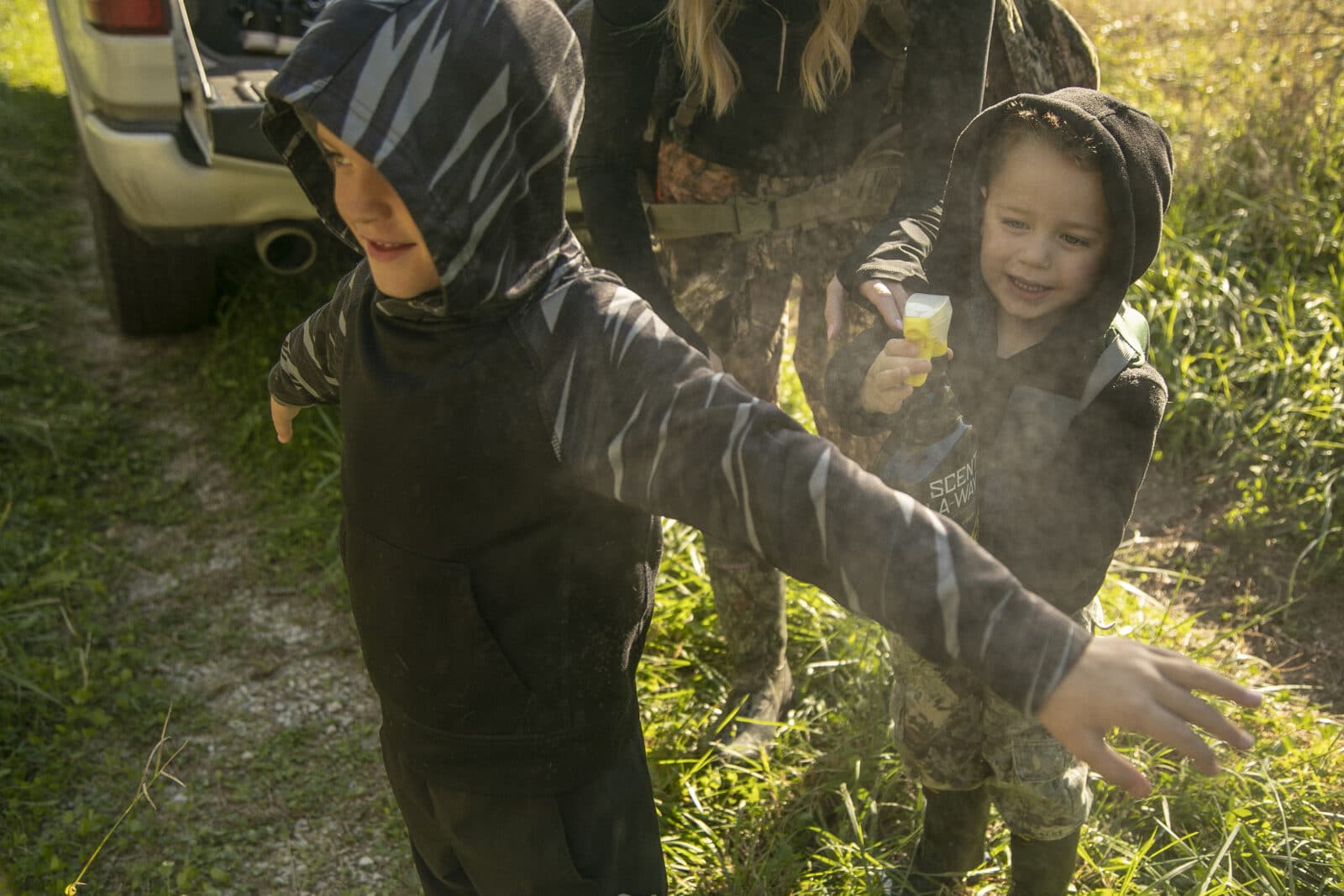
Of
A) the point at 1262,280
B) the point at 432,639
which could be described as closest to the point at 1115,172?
the point at 432,639

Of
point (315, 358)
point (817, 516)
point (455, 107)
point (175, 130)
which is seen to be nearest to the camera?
point (817, 516)

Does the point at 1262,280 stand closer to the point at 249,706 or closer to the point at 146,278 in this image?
the point at 249,706

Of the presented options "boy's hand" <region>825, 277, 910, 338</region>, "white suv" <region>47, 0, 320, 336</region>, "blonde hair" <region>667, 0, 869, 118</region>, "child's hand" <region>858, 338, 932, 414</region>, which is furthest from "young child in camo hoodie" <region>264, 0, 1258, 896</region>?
"white suv" <region>47, 0, 320, 336</region>

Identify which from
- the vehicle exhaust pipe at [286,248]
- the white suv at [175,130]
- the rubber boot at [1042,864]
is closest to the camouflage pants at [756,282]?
the rubber boot at [1042,864]

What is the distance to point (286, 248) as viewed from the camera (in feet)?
12.8

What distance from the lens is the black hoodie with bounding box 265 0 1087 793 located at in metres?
1.14

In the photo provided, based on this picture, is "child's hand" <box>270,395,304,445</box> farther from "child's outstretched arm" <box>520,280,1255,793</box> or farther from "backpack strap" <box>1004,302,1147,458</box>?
"backpack strap" <box>1004,302,1147,458</box>

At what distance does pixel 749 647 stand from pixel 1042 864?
0.91m

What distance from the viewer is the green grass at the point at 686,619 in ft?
7.99

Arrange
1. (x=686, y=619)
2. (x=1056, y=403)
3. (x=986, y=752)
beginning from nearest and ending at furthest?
1. (x=1056, y=403)
2. (x=986, y=752)
3. (x=686, y=619)

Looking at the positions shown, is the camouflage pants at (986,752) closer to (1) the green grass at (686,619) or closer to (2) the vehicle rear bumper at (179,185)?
(1) the green grass at (686,619)

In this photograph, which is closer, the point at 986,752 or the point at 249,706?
the point at 986,752

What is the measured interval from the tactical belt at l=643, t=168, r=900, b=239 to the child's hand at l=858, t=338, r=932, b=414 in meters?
0.64

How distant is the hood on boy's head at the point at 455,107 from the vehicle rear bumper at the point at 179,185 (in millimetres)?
2082
